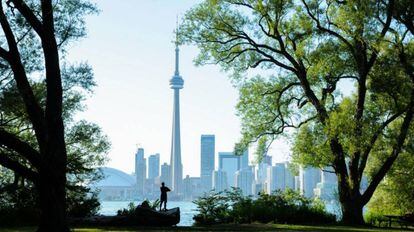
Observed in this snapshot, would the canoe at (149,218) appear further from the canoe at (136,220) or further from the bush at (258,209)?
the bush at (258,209)

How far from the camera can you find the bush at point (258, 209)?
2789cm

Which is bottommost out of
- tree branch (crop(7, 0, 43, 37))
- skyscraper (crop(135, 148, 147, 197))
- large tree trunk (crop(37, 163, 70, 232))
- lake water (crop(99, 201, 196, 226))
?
lake water (crop(99, 201, 196, 226))

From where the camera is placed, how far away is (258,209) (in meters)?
28.2

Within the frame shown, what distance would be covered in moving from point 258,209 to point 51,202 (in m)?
13.8

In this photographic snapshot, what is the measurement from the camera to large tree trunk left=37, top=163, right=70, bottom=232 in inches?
648

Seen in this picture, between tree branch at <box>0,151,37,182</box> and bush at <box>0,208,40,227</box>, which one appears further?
bush at <box>0,208,40,227</box>

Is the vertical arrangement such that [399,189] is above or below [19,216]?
above

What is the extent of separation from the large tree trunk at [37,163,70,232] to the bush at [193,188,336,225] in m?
11.7

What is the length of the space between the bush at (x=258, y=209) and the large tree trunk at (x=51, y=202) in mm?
11656

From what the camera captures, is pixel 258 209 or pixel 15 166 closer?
pixel 15 166

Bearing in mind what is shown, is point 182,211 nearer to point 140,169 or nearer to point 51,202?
point 51,202

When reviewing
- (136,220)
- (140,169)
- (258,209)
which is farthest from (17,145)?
(140,169)

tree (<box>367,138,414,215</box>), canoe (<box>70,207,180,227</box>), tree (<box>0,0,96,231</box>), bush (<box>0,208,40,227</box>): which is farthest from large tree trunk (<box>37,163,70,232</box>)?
tree (<box>367,138,414,215</box>)

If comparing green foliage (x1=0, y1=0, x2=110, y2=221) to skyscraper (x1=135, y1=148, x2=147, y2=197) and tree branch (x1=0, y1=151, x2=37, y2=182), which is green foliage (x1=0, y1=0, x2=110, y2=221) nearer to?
tree branch (x1=0, y1=151, x2=37, y2=182)
